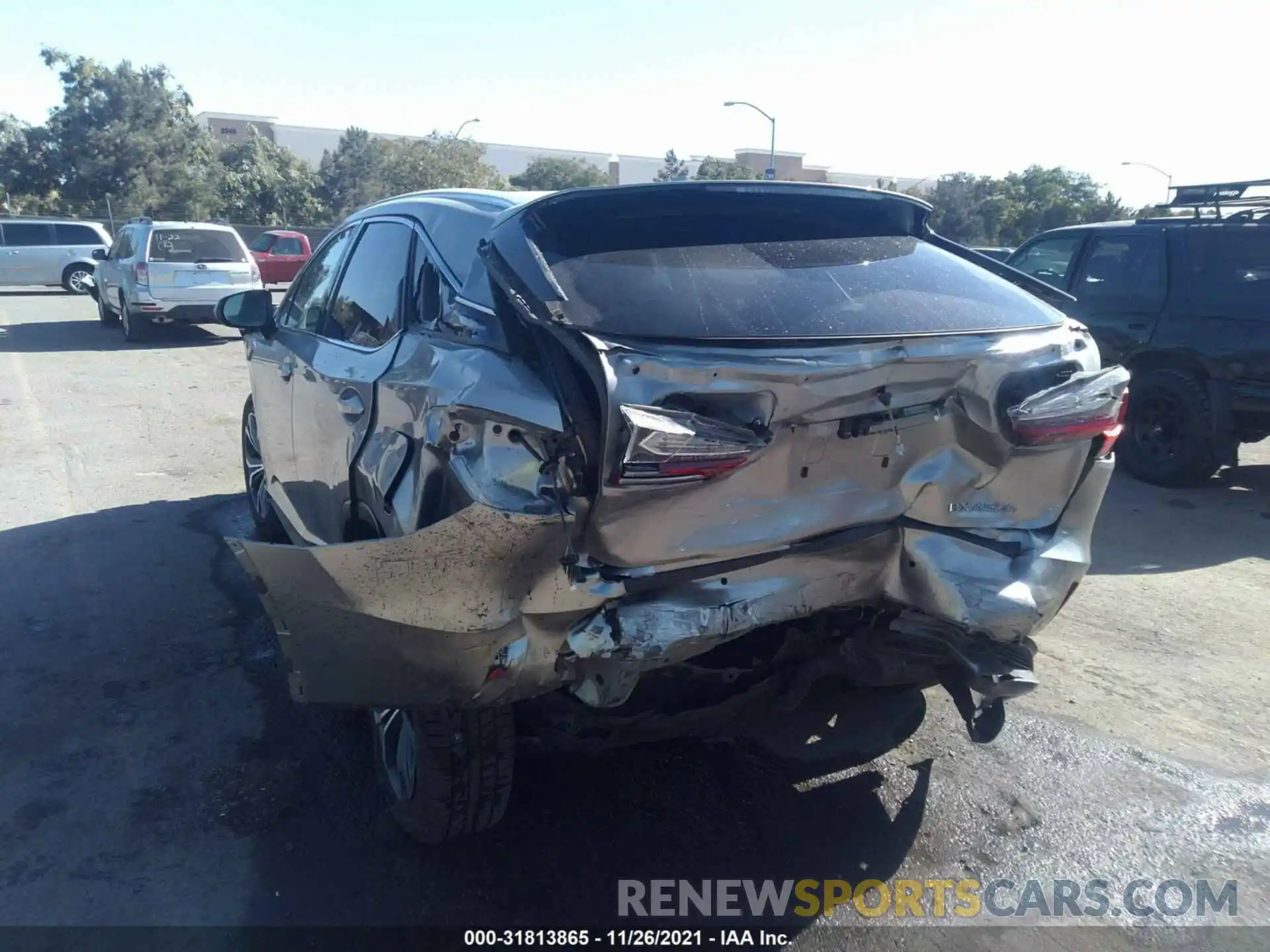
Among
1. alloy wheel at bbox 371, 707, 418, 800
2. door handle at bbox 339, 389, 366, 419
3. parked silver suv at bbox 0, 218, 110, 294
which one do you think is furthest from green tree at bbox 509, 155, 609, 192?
alloy wheel at bbox 371, 707, 418, 800

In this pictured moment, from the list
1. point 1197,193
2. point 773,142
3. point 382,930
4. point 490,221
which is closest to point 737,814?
point 382,930

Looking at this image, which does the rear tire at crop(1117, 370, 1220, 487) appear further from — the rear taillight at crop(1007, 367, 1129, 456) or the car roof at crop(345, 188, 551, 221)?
the car roof at crop(345, 188, 551, 221)

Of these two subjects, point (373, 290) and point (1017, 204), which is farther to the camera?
point (1017, 204)

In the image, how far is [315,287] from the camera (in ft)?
14.9

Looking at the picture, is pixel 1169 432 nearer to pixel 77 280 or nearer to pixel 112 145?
pixel 77 280

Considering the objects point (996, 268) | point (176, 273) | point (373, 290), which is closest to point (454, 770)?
point (373, 290)

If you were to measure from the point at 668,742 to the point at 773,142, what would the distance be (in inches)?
1144

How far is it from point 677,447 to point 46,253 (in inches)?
1073

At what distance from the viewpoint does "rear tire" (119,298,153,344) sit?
15148mm

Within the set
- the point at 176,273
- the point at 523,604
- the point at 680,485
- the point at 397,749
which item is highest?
the point at 680,485

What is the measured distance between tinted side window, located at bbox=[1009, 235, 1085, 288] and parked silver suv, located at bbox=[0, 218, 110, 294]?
2302 centimetres

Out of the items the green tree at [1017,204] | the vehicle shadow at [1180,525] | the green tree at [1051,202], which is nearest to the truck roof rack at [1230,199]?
the vehicle shadow at [1180,525]

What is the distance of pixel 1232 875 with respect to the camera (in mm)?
3076

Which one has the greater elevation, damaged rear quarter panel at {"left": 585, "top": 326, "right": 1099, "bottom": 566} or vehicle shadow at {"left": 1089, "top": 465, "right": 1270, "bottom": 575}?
damaged rear quarter panel at {"left": 585, "top": 326, "right": 1099, "bottom": 566}
